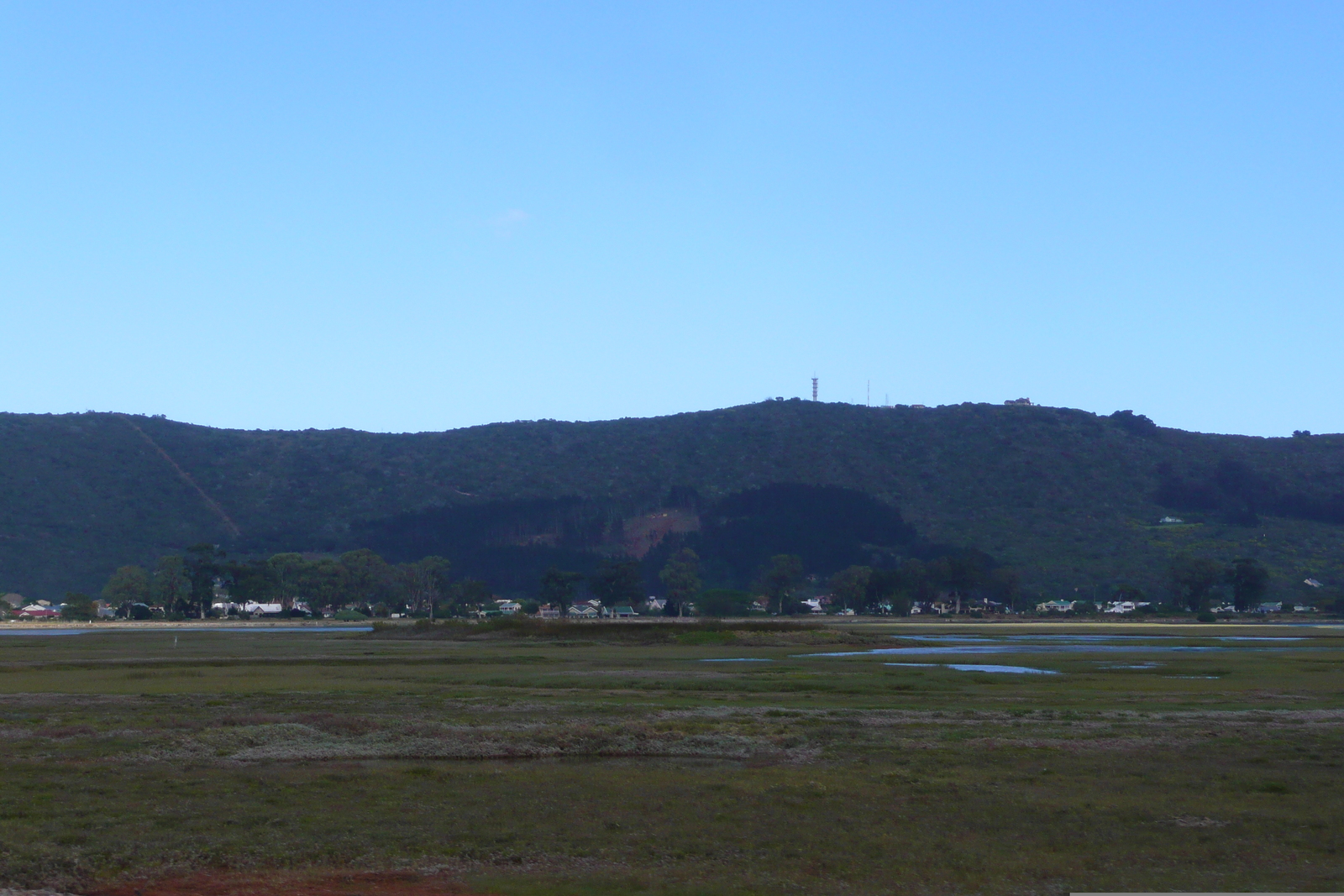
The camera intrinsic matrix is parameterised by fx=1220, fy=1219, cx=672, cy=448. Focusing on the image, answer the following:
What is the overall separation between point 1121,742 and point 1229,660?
92.8 ft

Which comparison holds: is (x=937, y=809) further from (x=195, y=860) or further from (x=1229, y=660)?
(x=1229, y=660)

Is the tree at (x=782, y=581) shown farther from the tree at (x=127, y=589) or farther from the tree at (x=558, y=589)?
the tree at (x=127, y=589)

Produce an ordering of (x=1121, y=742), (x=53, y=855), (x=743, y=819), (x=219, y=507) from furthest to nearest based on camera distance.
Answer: (x=219, y=507) → (x=1121, y=742) → (x=743, y=819) → (x=53, y=855)

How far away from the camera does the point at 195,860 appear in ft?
44.1

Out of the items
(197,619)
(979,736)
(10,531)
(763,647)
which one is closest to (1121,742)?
(979,736)

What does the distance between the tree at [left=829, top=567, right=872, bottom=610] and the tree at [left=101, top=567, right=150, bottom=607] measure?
2859 inches

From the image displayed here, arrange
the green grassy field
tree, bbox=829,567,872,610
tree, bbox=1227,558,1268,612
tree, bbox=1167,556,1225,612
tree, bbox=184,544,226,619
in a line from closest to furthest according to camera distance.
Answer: the green grassy field, tree, bbox=184,544,226,619, tree, bbox=1167,556,1225,612, tree, bbox=1227,558,1268,612, tree, bbox=829,567,872,610

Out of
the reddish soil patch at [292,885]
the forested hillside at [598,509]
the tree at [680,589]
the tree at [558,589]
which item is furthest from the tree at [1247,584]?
the reddish soil patch at [292,885]

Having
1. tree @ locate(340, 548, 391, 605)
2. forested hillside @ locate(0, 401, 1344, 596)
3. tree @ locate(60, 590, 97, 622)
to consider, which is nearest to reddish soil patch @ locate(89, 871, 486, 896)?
tree @ locate(60, 590, 97, 622)

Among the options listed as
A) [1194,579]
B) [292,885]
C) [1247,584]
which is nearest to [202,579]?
[1194,579]

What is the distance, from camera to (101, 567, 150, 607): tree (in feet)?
400

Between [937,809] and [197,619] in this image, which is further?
[197,619]

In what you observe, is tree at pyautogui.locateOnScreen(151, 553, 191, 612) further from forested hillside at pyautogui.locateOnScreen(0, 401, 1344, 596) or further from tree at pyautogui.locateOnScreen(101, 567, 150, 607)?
forested hillside at pyautogui.locateOnScreen(0, 401, 1344, 596)

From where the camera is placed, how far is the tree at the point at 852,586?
132m
